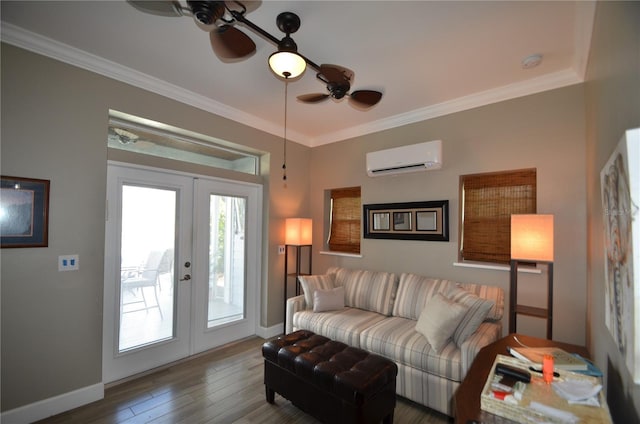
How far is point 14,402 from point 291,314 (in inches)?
92.4

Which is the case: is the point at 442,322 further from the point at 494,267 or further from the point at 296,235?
the point at 296,235

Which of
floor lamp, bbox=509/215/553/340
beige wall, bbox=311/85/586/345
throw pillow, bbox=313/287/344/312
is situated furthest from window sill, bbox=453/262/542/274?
throw pillow, bbox=313/287/344/312

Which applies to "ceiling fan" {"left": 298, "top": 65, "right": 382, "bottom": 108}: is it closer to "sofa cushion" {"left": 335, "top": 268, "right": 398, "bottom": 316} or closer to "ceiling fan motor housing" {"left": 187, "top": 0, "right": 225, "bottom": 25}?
"ceiling fan motor housing" {"left": 187, "top": 0, "right": 225, "bottom": 25}

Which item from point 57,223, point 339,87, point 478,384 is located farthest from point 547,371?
point 57,223

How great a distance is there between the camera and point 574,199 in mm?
2584

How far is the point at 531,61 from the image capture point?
243 cm

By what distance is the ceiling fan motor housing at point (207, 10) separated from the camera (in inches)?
53.4

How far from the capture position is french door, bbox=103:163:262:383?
278 cm

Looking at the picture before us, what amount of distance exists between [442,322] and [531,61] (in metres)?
2.33

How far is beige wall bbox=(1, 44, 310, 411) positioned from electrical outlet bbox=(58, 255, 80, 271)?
0.04 meters

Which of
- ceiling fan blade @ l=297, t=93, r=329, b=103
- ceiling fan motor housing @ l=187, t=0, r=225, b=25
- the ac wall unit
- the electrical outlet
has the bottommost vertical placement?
the electrical outlet

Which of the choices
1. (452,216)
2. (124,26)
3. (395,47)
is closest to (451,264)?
(452,216)

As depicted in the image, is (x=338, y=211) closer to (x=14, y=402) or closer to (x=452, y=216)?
(x=452, y=216)

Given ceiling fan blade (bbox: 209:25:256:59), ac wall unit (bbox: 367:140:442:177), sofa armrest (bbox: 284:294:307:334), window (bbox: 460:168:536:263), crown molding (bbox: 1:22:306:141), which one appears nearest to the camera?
ceiling fan blade (bbox: 209:25:256:59)
